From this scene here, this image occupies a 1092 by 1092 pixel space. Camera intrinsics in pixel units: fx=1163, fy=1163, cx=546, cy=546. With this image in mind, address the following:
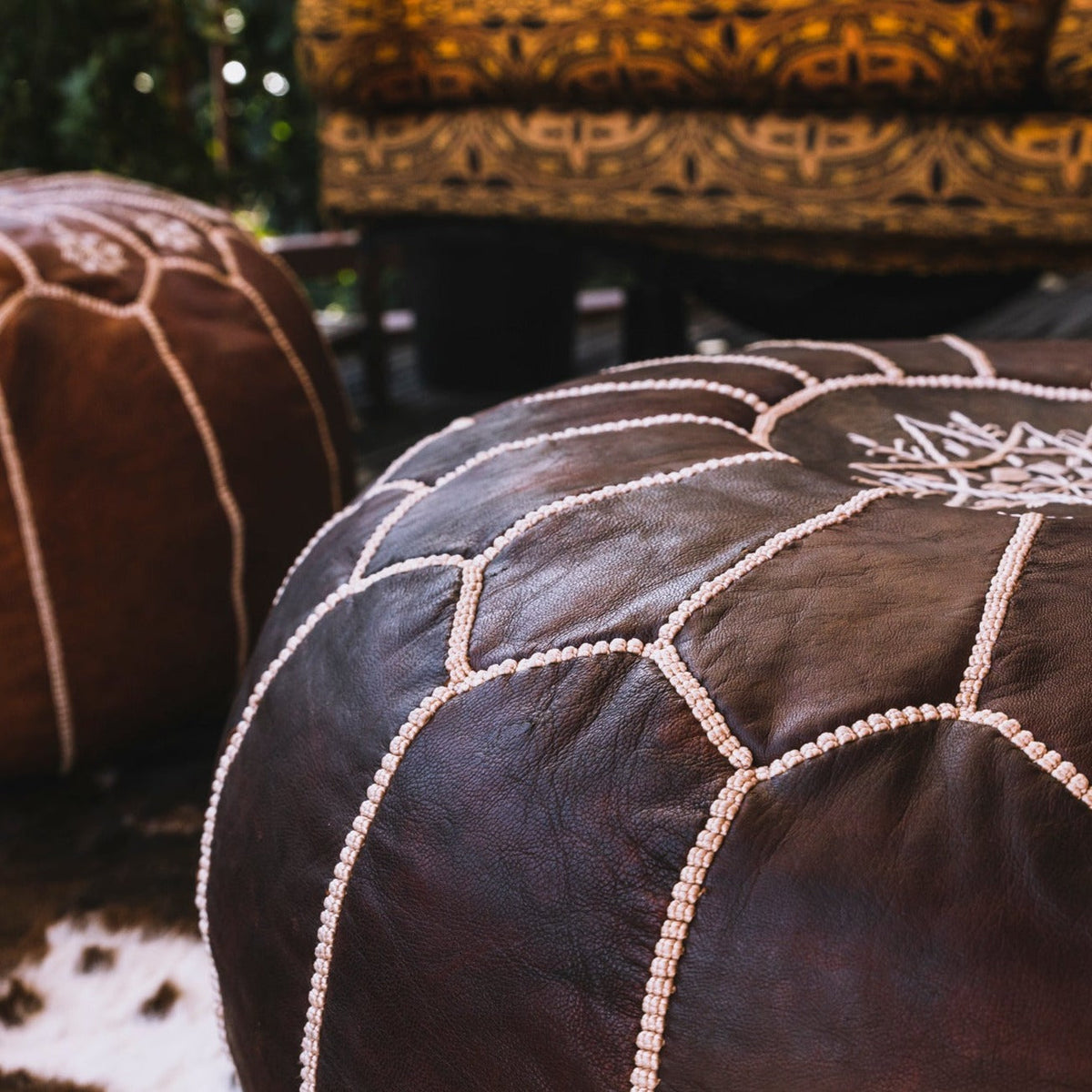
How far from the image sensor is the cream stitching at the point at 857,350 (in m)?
0.83

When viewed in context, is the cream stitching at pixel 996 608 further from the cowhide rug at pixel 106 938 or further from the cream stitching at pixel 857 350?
the cowhide rug at pixel 106 938

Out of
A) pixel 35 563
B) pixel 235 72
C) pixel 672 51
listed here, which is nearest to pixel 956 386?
pixel 35 563

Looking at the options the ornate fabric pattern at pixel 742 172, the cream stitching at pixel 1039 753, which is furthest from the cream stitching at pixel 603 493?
the ornate fabric pattern at pixel 742 172

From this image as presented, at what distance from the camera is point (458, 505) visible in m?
0.62

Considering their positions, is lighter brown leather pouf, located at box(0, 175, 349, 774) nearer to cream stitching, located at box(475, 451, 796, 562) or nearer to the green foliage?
cream stitching, located at box(475, 451, 796, 562)

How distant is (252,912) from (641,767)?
9.4 inches

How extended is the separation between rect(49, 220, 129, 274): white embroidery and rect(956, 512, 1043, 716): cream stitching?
0.83 metres

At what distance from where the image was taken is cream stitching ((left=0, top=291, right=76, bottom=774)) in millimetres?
942

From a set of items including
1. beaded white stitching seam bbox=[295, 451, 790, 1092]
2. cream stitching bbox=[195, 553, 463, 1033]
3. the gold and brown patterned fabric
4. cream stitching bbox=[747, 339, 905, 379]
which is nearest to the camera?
beaded white stitching seam bbox=[295, 451, 790, 1092]

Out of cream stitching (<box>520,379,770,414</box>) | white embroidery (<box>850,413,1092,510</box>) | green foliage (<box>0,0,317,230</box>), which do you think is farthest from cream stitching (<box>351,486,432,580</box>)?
green foliage (<box>0,0,317,230</box>)

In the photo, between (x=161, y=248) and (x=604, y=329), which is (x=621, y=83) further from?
(x=604, y=329)

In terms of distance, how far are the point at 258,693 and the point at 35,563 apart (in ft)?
1.37

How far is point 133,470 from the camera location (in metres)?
1.00

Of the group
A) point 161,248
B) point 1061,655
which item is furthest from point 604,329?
point 1061,655
